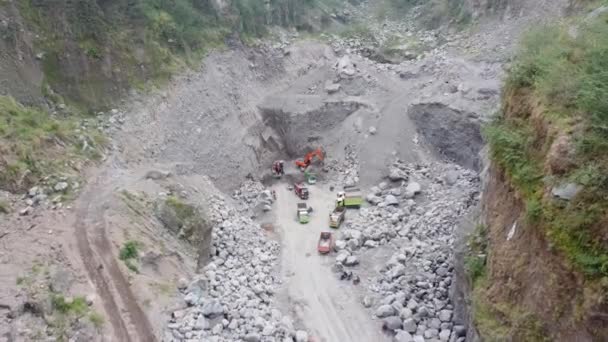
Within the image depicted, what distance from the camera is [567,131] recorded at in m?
13.6

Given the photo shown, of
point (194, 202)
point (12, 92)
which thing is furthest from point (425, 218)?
point (12, 92)

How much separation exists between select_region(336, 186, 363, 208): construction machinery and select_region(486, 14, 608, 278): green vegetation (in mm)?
12654

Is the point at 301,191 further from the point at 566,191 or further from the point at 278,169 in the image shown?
the point at 566,191

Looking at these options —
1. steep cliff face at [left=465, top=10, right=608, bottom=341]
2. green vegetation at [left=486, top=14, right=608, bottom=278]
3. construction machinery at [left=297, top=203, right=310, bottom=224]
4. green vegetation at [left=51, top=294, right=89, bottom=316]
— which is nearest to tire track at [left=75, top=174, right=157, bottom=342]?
green vegetation at [left=51, top=294, right=89, bottom=316]

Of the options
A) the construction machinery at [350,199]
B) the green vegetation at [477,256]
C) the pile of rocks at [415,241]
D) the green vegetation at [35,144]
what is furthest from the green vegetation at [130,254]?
the construction machinery at [350,199]

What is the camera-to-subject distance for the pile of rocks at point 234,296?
19.4m

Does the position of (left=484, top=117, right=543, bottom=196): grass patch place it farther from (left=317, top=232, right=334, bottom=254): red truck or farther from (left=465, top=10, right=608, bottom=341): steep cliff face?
(left=317, top=232, right=334, bottom=254): red truck

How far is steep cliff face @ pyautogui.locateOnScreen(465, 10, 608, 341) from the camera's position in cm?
1177

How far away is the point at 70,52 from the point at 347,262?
20.2m

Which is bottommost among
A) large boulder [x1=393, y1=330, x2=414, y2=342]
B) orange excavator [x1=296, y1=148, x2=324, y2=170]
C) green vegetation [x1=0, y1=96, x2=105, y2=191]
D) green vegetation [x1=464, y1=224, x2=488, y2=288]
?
large boulder [x1=393, y1=330, x2=414, y2=342]

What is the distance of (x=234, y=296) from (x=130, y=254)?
4.59 metres

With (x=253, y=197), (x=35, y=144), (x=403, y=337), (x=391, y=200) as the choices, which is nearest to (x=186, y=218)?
(x=35, y=144)

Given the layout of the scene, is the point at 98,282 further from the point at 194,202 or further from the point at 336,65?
the point at 336,65

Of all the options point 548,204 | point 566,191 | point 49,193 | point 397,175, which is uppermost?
point 566,191
